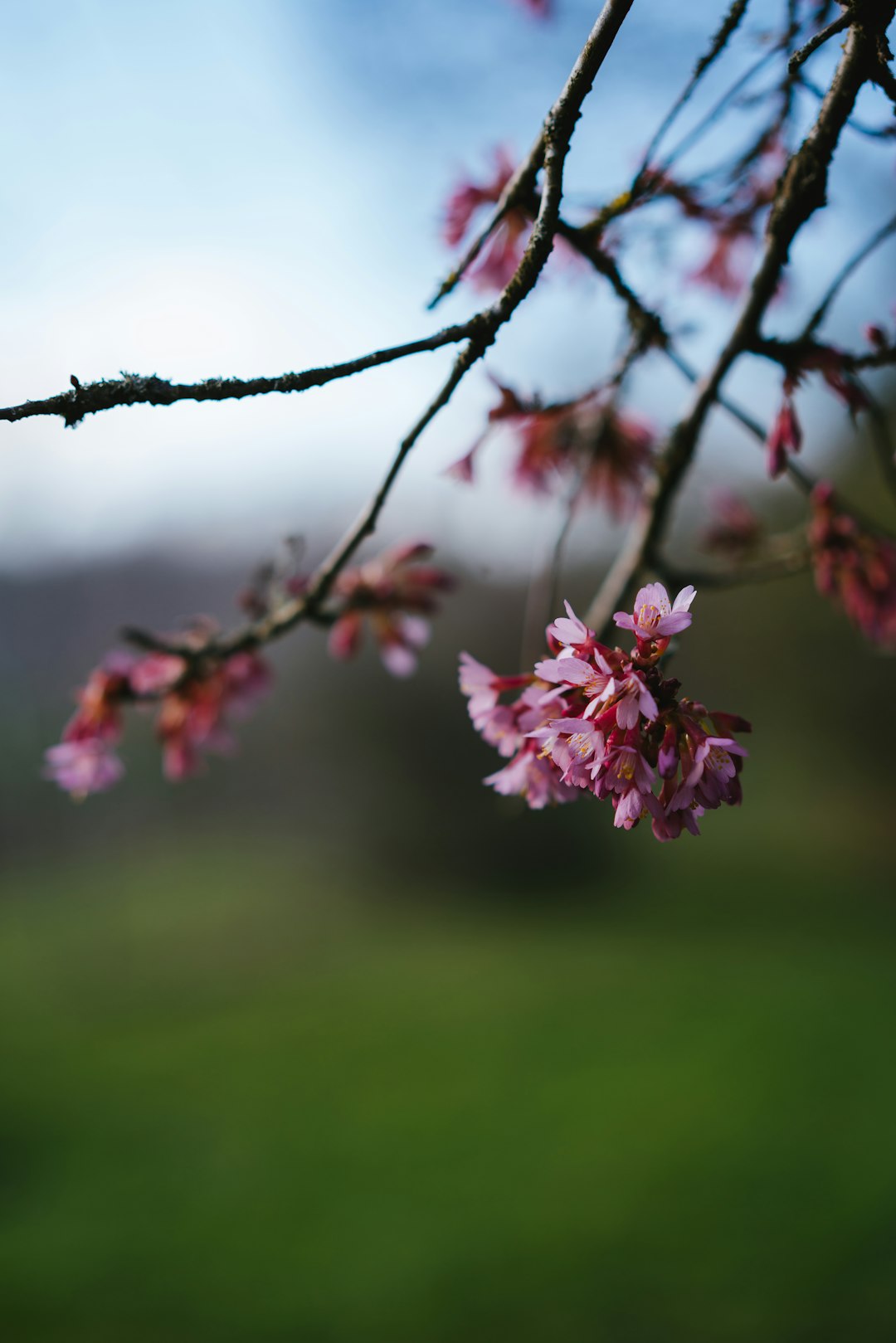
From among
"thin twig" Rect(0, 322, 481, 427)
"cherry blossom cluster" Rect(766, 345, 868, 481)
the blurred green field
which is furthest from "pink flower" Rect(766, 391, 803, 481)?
the blurred green field

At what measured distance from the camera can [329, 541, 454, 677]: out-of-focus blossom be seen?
1.30 m

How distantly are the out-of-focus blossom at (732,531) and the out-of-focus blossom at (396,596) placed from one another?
782mm

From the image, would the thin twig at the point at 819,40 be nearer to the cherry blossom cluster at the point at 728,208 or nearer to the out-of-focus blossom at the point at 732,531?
the cherry blossom cluster at the point at 728,208

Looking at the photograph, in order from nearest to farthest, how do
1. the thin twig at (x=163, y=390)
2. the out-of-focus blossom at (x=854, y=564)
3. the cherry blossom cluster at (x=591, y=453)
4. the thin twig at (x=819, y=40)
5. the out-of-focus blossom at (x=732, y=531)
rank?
the thin twig at (x=163, y=390) → the thin twig at (x=819, y=40) → the out-of-focus blossom at (x=854, y=564) → the cherry blossom cluster at (x=591, y=453) → the out-of-focus blossom at (x=732, y=531)

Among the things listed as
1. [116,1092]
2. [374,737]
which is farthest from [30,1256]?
→ [374,737]

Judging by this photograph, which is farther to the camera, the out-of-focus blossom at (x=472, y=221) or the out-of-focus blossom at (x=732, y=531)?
the out-of-focus blossom at (x=732, y=531)

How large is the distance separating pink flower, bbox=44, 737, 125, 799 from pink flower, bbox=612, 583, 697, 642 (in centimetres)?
87

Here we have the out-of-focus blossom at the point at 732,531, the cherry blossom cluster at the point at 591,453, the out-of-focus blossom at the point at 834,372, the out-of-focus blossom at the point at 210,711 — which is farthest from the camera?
the out-of-focus blossom at the point at 732,531

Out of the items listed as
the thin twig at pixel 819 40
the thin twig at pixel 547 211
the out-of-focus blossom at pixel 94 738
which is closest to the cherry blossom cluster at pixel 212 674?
the out-of-focus blossom at pixel 94 738

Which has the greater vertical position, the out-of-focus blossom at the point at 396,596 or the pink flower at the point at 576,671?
the out-of-focus blossom at the point at 396,596

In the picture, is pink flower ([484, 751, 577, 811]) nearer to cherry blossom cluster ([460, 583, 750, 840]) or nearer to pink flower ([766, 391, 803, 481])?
cherry blossom cluster ([460, 583, 750, 840])

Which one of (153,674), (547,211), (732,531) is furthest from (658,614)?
(732,531)

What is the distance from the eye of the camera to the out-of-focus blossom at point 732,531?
1912 millimetres

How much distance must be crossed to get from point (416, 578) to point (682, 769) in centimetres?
78
